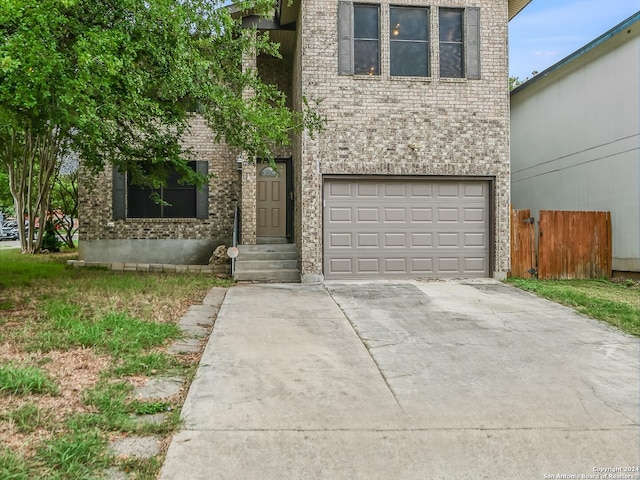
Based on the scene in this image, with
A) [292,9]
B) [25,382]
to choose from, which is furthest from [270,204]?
[25,382]

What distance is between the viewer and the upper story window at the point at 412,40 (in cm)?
923

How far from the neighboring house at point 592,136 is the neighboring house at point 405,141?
96.9 inches

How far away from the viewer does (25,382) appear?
3135mm

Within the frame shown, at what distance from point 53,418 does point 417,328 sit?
3930 millimetres

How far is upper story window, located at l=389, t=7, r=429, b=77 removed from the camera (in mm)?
9250

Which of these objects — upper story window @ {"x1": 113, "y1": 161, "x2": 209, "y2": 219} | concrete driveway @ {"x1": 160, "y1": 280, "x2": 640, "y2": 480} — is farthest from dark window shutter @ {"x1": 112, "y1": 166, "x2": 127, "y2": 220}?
concrete driveway @ {"x1": 160, "y1": 280, "x2": 640, "y2": 480}

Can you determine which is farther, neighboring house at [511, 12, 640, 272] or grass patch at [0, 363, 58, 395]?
neighboring house at [511, 12, 640, 272]

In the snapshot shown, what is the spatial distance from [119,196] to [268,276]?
5402 millimetres

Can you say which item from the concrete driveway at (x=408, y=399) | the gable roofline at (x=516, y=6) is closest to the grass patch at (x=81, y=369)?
the concrete driveway at (x=408, y=399)

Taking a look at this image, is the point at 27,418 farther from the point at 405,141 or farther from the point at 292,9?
the point at 292,9

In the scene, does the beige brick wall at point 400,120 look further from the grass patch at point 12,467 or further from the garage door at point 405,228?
the grass patch at point 12,467

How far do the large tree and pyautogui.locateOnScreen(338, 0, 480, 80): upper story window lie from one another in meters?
1.85

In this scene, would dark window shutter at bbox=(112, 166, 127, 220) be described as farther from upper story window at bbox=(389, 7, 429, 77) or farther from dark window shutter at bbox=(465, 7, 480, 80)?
dark window shutter at bbox=(465, 7, 480, 80)

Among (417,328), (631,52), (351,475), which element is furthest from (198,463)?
(631,52)
